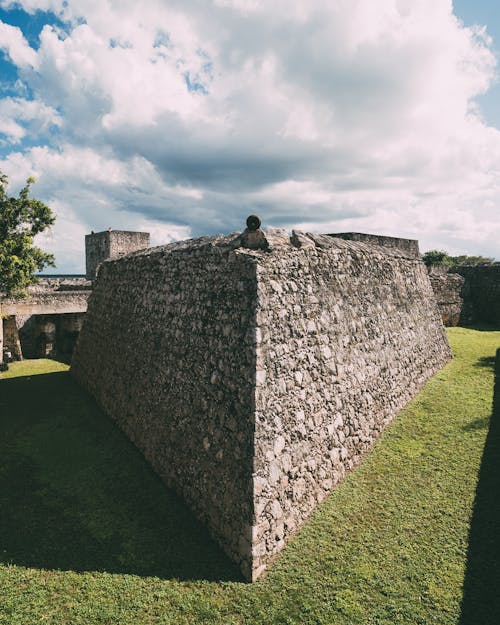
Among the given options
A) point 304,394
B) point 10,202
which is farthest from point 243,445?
point 10,202

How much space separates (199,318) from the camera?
593 cm

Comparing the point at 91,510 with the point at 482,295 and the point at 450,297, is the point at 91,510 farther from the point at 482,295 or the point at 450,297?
the point at 482,295

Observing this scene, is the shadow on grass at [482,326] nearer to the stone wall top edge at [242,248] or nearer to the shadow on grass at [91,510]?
the stone wall top edge at [242,248]

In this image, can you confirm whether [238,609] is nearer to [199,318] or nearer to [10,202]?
[199,318]

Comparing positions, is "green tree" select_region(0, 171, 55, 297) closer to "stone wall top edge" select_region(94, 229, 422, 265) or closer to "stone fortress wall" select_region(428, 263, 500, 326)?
"stone wall top edge" select_region(94, 229, 422, 265)

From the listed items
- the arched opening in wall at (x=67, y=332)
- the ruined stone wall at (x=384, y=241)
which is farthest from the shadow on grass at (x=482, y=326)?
the arched opening in wall at (x=67, y=332)

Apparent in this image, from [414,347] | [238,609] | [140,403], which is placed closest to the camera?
[238,609]

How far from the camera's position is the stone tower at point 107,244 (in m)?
26.6

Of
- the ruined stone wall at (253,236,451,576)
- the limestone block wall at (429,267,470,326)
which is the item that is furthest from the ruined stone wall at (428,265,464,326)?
the ruined stone wall at (253,236,451,576)

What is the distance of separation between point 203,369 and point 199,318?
0.84 m

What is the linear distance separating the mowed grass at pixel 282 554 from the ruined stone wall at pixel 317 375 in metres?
0.45

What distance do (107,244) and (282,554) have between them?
25749 millimetres

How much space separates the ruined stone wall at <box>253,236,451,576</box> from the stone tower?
21968mm

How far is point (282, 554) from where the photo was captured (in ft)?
15.4
